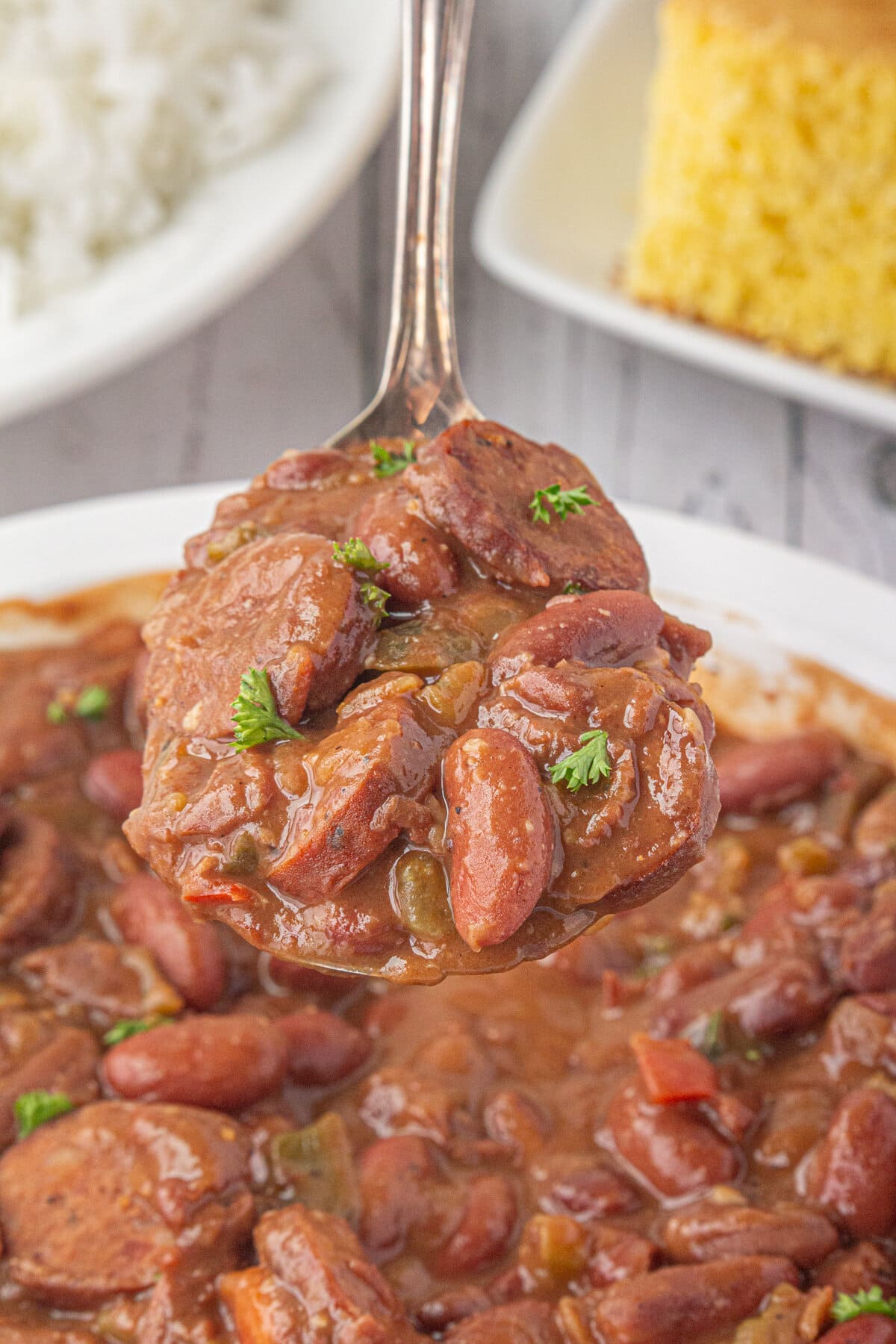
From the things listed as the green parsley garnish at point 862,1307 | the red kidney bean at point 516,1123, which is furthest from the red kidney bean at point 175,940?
the green parsley garnish at point 862,1307

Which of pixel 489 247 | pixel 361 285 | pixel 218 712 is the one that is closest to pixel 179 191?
pixel 361 285

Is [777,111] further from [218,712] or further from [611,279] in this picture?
[218,712]

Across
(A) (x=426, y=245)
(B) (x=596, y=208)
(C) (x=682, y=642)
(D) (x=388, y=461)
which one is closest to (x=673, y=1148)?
(C) (x=682, y=642)

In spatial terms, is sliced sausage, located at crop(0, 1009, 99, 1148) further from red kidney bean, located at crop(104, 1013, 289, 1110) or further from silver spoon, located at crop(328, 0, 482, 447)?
silver spoon, located at crop(328, 0, 482, 447)

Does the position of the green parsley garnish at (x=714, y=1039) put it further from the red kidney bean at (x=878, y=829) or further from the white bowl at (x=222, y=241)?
the white bowl at (x=222, y=241)

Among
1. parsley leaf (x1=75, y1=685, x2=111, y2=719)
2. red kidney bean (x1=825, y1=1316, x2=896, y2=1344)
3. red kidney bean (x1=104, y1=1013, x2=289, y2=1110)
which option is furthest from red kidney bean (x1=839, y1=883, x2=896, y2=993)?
parsley leaf (x1=75, y1=685, x2=111, y2=719)

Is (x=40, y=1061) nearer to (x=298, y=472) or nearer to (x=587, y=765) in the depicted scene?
(x=298, y=472)
